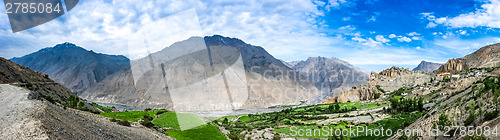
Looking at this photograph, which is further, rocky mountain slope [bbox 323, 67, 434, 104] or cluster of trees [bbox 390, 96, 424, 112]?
rocky mountain slope [bbox 323, 67, 434, 104]

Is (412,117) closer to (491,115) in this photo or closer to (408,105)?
(408,105)

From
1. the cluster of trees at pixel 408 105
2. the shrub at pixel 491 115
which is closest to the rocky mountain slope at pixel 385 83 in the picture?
the cluster of trees at pixel 408 105

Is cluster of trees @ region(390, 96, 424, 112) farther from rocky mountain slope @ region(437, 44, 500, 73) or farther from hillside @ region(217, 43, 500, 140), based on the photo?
rocky mountain slope @ region(437, 44, 500, 73)

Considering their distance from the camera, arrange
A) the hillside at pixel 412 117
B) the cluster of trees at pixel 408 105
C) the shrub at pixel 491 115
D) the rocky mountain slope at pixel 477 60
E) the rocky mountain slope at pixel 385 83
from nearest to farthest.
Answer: the shrub at pixel 491 115
the hillside at pixel 412 117
the cluster of trees at pixel 408 105
the rocky mountain slope at pixel 385 83
the rocky mountain slope at pixel 477 60

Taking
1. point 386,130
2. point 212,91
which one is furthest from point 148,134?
point 212,91

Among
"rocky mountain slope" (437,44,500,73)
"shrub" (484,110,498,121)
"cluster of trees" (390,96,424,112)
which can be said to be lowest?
"cluster of trees" (390,96,424,112)

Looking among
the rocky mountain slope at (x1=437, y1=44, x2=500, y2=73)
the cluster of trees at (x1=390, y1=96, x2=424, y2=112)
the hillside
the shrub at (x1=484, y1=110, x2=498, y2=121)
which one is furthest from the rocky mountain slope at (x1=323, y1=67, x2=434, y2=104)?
the shrub at (x1=484, y1=110, x2=498, y2=121)

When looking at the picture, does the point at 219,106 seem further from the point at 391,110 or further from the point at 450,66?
the point at 450,66

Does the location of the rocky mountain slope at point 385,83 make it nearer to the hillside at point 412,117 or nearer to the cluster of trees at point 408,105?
the hillside at point 412,117
